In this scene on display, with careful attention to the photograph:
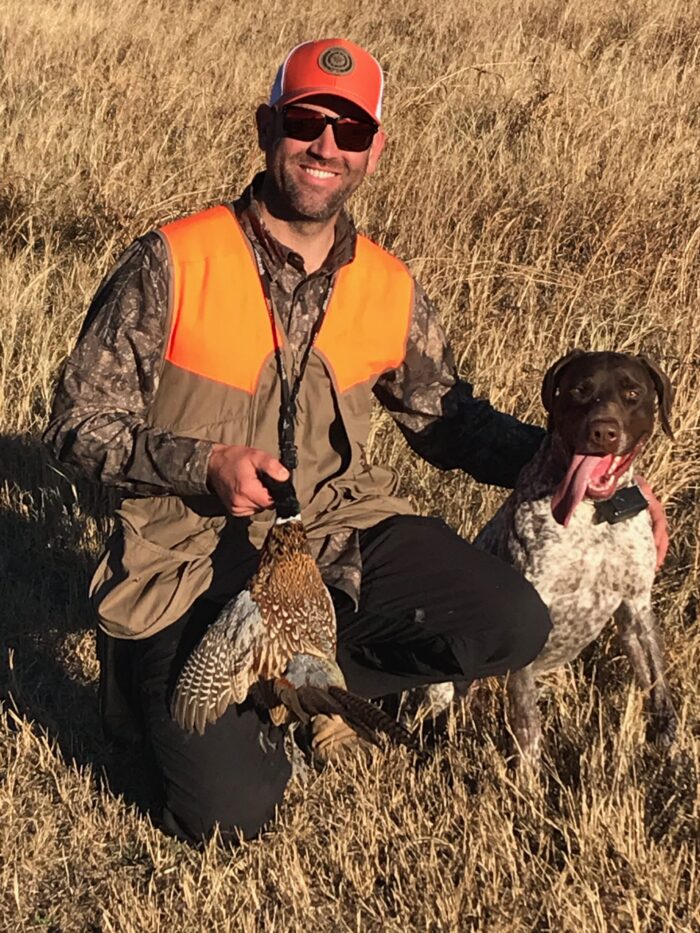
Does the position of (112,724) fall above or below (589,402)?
below

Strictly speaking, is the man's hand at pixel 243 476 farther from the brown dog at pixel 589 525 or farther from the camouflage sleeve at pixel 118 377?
the brown dog at pixel 589 525

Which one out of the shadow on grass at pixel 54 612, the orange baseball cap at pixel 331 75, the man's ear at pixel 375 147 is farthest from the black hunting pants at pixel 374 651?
the orange baseball cap at pixel 331 75

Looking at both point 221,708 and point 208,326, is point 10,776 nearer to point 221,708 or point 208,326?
point 221,708

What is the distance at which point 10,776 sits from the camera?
11.3ft

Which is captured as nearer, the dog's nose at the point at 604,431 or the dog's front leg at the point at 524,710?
the dog's nose at the point at 604,431

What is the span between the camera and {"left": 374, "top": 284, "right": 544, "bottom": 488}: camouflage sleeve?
3.68 meters

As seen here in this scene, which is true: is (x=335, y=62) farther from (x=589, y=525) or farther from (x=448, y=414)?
(x=589, y=525)

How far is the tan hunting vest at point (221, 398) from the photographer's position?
324 centimetres

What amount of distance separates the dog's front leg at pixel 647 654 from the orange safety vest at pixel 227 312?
3.69 feet

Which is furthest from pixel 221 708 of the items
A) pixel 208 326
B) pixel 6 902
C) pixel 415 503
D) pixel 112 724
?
pixel 415 503

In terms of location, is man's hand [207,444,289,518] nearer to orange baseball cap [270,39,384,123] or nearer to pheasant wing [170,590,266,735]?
pheasant wing [170,590,266,735]

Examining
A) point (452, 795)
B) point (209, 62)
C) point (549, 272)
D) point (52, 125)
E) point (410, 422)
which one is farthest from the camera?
point (209, 62)

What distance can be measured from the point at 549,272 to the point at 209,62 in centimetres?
379

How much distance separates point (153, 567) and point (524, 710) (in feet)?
3.82
